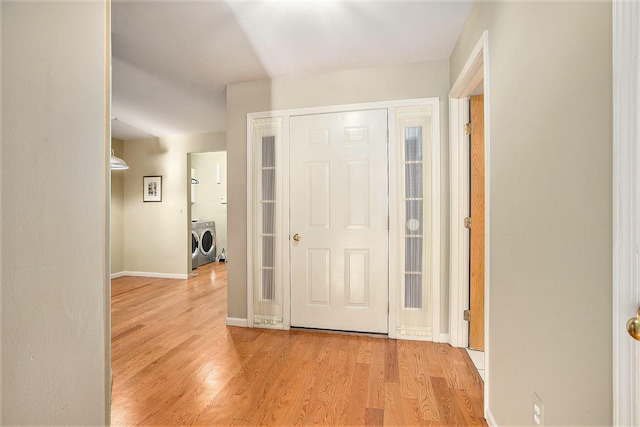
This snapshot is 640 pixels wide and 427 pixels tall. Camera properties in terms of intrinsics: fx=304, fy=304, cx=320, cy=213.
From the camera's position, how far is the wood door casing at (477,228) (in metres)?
2.50

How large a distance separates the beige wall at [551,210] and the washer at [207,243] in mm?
6093

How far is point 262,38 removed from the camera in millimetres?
2320

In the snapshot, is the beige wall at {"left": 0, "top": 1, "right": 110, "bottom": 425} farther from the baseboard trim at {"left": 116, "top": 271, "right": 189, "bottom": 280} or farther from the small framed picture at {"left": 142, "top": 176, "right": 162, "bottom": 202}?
the small framed picture at {"left": 142, "top": 176, "right": 162, "bottom": 202}

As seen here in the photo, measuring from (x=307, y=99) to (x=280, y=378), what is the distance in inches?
95.9

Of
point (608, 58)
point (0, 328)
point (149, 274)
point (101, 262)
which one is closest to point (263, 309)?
point (101, 262)

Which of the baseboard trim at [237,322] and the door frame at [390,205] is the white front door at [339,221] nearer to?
the door frame at [390,205]

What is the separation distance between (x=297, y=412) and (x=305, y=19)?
8.26 ft

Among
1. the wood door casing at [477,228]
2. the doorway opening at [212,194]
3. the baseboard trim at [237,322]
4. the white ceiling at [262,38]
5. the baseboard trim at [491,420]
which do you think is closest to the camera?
A: the baseboard trim at [491,420]

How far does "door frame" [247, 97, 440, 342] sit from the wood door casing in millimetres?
260

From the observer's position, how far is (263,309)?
310 cm

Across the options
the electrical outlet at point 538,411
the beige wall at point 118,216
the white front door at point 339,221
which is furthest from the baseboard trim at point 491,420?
the beige wall at point 118,216

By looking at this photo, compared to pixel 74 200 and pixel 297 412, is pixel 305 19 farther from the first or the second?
pixel 297 412

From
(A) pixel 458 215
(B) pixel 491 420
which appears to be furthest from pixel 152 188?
(B) pixel 491 420
